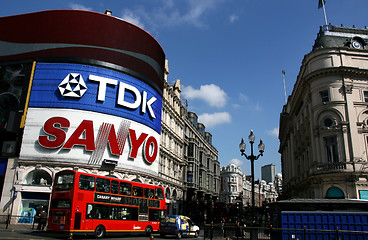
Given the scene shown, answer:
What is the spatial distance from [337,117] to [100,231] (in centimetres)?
2793

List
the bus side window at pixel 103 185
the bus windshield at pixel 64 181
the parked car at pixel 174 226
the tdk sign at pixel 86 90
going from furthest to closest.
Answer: the tdk sign at pixel 86 90 < the parked car at pixel 174 226 < the bus side window at pixel 103 185 < the bus windshield at pixel 64 181

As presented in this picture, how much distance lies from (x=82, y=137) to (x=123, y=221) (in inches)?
569

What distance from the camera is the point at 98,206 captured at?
2208cm

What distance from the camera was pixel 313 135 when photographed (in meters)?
36.8

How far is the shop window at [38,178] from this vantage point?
33919 mm

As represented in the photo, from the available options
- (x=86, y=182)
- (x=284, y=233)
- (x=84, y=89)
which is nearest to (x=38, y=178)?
(x=84, y=89)

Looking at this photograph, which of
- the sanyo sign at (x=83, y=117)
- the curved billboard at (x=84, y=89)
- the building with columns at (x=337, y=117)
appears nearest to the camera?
the building with columns at (x=337, y=117)

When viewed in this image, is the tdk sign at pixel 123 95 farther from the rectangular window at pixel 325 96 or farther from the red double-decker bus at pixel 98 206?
the rectangular window at pixel 325 96

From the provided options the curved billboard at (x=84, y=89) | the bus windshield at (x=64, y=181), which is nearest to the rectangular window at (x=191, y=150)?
the curved billboard at (x=84, y=89)

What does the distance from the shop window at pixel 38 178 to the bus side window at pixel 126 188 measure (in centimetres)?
1386

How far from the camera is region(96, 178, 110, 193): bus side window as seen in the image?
22.2 meters

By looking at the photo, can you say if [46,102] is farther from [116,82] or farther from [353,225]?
[353,225]

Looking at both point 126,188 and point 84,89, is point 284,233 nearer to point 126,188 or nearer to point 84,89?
point 126,188

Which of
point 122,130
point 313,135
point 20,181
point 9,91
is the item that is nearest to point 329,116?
point 313,135
